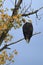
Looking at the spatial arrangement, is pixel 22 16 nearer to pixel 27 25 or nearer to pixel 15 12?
pixel 15 12

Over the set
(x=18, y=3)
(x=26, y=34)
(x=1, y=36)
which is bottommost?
(x=1, y=36)

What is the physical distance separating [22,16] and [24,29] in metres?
1.44

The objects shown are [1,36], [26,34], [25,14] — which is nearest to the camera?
[26,34]

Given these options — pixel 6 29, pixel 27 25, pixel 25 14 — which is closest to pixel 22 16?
pixel 25 14

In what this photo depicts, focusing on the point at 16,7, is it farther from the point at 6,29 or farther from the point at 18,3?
the point at 6,29

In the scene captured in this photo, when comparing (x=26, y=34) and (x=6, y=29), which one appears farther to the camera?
(x=6, y=29)

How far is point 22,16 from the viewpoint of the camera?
16.9 feet

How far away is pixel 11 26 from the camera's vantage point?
5.43 meters

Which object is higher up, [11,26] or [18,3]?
[18,3]

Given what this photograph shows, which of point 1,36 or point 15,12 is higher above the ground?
point 15,12

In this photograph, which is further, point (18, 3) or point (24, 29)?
point (18, 3)

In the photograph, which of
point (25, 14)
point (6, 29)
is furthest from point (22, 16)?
point (6, 29)

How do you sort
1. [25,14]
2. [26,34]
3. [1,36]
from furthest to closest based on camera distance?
[1,36]
[25,14]
[26,34]

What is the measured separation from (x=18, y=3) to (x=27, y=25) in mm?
1511
